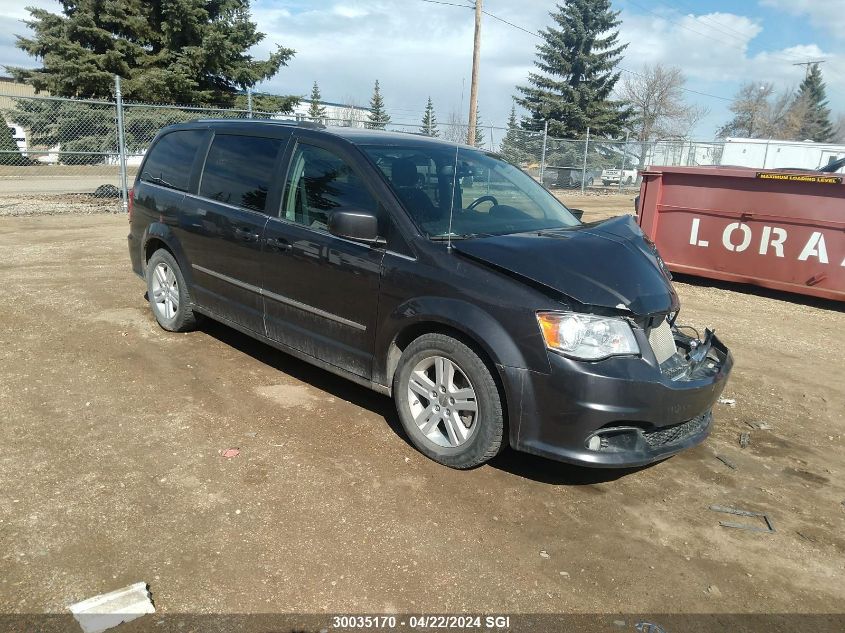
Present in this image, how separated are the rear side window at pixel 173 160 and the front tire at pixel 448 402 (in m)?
2.80

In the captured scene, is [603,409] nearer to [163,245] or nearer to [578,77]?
[163,245]

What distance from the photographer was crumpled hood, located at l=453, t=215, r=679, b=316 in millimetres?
3314

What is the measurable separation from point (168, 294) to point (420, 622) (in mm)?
4117

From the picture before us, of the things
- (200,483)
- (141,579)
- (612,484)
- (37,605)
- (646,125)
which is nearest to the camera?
(37,605)

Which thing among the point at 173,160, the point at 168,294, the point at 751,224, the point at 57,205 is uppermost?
the point at 173,160

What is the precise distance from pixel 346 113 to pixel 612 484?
1579 inches

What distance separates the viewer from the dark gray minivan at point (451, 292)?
323 centimetres

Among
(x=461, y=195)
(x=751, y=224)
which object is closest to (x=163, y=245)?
(x=461, y=195)

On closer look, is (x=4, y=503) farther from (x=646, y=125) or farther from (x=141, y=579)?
(x=646, y=125)

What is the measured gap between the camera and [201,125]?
→ 5.38m

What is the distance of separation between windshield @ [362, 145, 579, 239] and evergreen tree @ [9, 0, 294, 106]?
16.5 m

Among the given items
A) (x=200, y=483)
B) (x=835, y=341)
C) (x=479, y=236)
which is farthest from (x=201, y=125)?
(x=835, y=341)

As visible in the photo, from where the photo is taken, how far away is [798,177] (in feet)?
24.6

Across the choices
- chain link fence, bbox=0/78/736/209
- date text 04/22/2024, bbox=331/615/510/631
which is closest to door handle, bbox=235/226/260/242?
date text 04/22/2024, bbox=331/615/510/631
